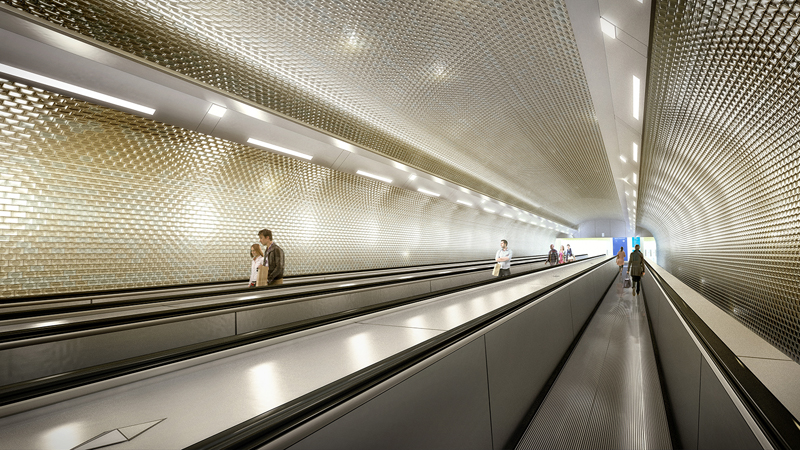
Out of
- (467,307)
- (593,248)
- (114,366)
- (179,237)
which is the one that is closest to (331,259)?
(179,237)

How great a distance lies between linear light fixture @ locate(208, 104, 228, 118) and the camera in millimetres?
Answer: 5910

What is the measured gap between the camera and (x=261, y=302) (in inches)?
147

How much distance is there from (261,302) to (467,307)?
2223 millimetres

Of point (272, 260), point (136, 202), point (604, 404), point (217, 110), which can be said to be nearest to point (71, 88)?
point (217, 110)

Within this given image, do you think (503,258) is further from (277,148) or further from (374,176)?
(277,148)

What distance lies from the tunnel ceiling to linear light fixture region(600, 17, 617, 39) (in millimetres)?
381

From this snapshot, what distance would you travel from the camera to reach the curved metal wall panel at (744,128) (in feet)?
7.95

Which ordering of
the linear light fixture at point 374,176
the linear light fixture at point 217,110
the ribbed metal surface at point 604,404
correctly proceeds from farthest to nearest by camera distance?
the linear light fixture at point 374,176
the linear light fixture at point 217,110
the ribbed metal surface at point 604,404

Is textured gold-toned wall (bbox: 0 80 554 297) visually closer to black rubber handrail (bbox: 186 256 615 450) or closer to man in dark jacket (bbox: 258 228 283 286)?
man in dark jacket (bbox: 258 228 283 286)

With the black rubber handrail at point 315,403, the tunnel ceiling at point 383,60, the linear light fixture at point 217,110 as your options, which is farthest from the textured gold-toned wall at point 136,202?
the black rubber handrail at point 315,403

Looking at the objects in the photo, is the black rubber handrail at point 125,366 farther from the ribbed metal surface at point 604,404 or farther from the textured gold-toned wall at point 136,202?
the textured gold-toned wall at point 136,202

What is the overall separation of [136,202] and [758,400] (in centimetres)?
768

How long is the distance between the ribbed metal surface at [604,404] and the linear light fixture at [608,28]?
13.8 feet

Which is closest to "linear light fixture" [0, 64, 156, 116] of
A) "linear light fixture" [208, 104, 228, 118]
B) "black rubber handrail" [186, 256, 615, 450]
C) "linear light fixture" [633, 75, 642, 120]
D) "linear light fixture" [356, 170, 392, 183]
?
"linear light fixture" [208, 104, 228, 118]
